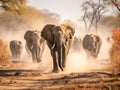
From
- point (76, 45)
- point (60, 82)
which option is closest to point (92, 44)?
point (76, 45)

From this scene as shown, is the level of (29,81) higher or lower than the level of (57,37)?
lower

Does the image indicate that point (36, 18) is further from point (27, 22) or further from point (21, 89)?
point (21, 89)

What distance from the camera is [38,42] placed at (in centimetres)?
3188

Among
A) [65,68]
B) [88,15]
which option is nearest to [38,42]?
[65,68]

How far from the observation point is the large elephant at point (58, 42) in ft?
75.4

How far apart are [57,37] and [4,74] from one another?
3394 mm

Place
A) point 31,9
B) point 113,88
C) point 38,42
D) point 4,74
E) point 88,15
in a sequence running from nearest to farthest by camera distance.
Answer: point 113,88
point 4,74
point 38,42
point 88,15
point 31,9

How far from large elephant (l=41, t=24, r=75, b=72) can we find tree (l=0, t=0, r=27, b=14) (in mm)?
7795

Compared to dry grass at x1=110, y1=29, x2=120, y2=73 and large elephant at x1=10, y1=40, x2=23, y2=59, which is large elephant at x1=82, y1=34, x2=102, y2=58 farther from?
dry grass at x1=110, y1=29, x2=120, y2=73

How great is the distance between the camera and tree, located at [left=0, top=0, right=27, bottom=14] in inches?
1214

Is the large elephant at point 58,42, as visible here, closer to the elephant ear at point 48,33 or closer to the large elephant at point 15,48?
the elephant ear at point 48,33

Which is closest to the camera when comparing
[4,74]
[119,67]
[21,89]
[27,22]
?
[21,89]

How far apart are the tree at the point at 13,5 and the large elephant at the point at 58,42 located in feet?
25.6

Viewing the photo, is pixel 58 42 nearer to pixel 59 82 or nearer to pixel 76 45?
pixel 59 82
